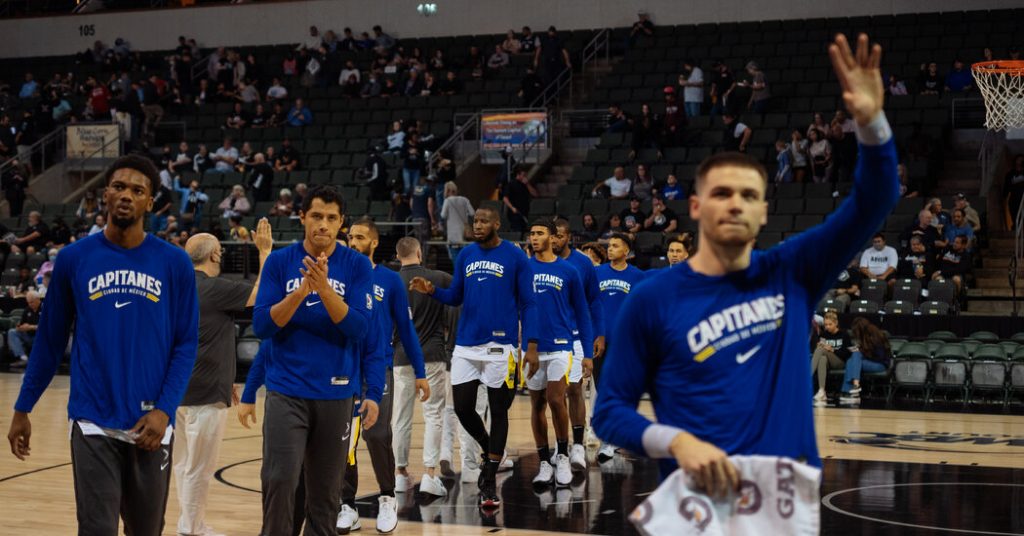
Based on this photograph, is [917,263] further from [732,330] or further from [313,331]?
[732,330]

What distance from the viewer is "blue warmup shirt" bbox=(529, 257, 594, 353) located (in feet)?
33.1

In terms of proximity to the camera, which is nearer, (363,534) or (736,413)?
(736,413)

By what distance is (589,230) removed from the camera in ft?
65.5

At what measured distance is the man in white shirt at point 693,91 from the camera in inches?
933

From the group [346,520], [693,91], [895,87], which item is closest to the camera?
[346,520]

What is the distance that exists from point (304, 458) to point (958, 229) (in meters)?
14.4

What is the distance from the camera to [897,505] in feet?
30.7

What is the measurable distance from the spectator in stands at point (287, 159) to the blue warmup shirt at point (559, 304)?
1638 centimetres

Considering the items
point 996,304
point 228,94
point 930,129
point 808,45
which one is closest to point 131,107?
point 228,94

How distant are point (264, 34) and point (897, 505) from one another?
25783mm

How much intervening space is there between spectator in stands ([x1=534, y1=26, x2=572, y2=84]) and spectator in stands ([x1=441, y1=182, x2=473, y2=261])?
6.69m

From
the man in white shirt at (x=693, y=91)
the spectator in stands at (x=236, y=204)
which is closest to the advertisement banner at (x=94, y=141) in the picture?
the spectator in stands at (x=236, y=204)

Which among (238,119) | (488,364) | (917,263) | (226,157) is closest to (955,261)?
(917,263)

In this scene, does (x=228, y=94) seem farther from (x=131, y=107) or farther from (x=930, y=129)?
(x=930, y=129)
